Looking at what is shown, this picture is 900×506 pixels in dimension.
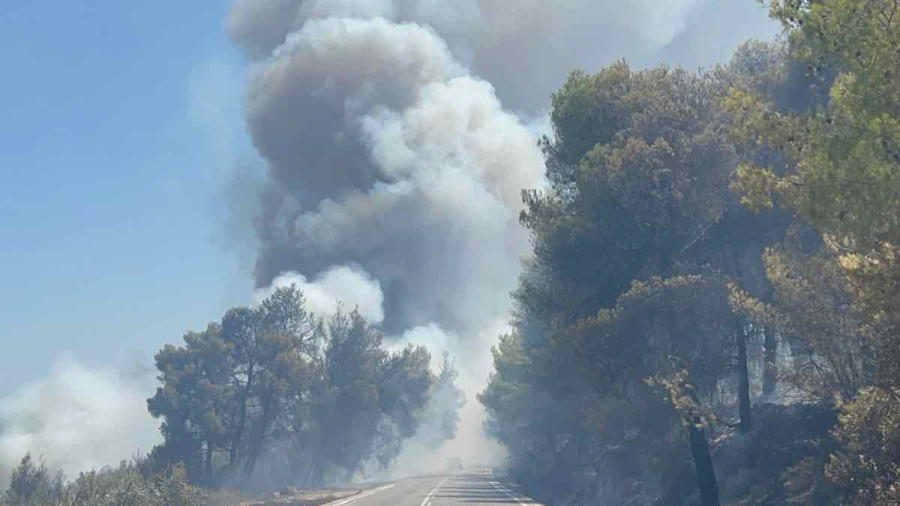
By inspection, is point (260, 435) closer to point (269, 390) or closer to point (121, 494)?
point (269, 390)

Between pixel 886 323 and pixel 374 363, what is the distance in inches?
2397

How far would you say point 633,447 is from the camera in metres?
34.8

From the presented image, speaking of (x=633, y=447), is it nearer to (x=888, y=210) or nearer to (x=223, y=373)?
(x=888, y=210)

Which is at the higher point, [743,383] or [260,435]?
[260,435]

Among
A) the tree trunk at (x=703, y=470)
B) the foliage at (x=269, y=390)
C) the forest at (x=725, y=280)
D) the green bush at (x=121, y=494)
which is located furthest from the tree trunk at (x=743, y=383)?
the foliage at (x=269, y=390)

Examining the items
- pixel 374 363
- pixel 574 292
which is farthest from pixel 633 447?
pixel 374 363

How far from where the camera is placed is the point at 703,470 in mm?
23031

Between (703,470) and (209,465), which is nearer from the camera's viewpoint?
(703,470)

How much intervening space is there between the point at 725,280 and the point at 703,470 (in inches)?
219

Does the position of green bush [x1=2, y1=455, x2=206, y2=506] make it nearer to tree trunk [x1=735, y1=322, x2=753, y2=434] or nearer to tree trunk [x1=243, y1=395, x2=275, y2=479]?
tree trunk [x1=735, y1=322, x2=753, y2=434]

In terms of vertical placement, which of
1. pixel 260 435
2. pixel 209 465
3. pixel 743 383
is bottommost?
pixel 743 383

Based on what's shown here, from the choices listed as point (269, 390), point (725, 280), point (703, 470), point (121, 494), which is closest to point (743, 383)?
point (725, 280)

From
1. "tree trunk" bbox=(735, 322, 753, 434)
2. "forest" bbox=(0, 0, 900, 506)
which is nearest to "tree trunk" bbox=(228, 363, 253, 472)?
"forest" bbox=(0, 0, 900, 506)

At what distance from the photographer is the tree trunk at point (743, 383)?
83.3ft
